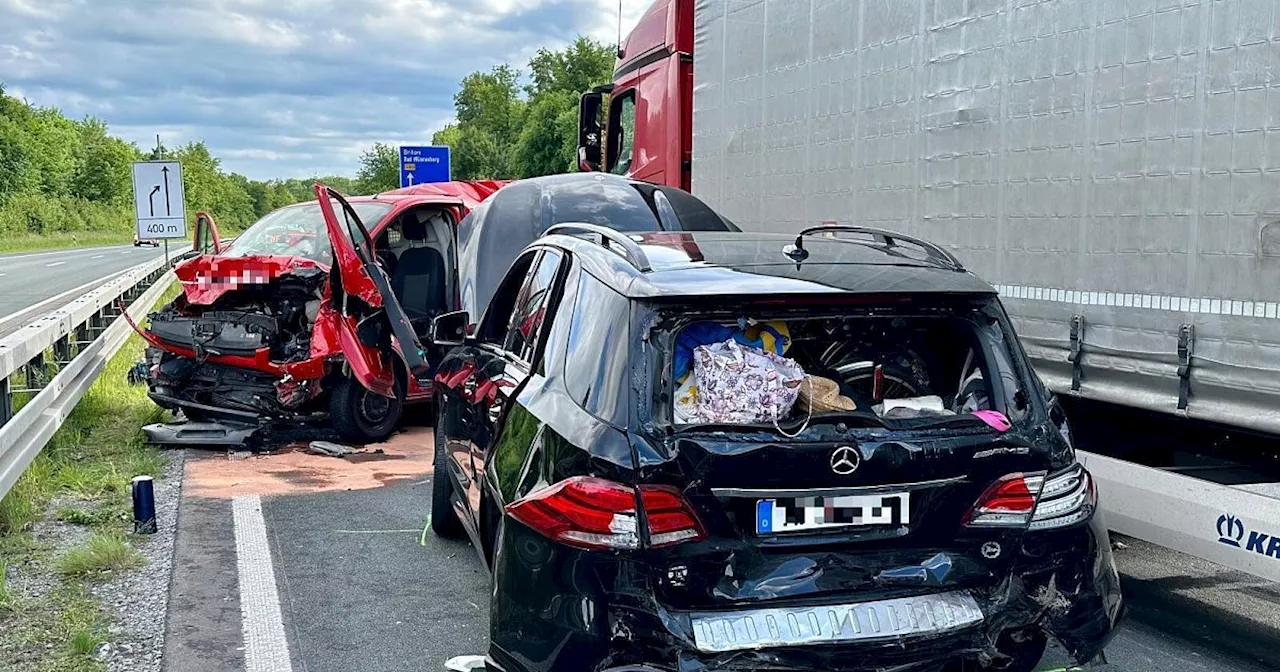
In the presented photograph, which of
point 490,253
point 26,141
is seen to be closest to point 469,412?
point 490,253

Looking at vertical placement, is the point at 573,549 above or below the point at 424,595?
above

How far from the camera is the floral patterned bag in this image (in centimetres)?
318

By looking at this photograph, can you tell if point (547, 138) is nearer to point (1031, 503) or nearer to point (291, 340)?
point (291, 340)

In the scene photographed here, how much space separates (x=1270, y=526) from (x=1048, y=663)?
1.32 metres

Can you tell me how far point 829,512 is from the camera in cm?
295

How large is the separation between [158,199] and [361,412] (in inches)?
379

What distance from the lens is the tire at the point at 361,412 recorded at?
8531 millimetres

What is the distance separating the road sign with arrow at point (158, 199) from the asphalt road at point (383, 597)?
10.5 metres

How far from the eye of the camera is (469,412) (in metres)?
4.68

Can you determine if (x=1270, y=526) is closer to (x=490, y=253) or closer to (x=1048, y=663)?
(x=1048, y=663)

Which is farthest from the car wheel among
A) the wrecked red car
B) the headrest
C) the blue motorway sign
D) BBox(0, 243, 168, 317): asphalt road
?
the blue motorway sign

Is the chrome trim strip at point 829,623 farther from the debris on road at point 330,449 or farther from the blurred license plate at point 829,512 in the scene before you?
the debris on road at point 330,449

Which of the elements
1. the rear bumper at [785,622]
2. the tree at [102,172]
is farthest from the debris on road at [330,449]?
the tree at [102,172]

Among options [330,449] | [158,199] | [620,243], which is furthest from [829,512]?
[158,199]
